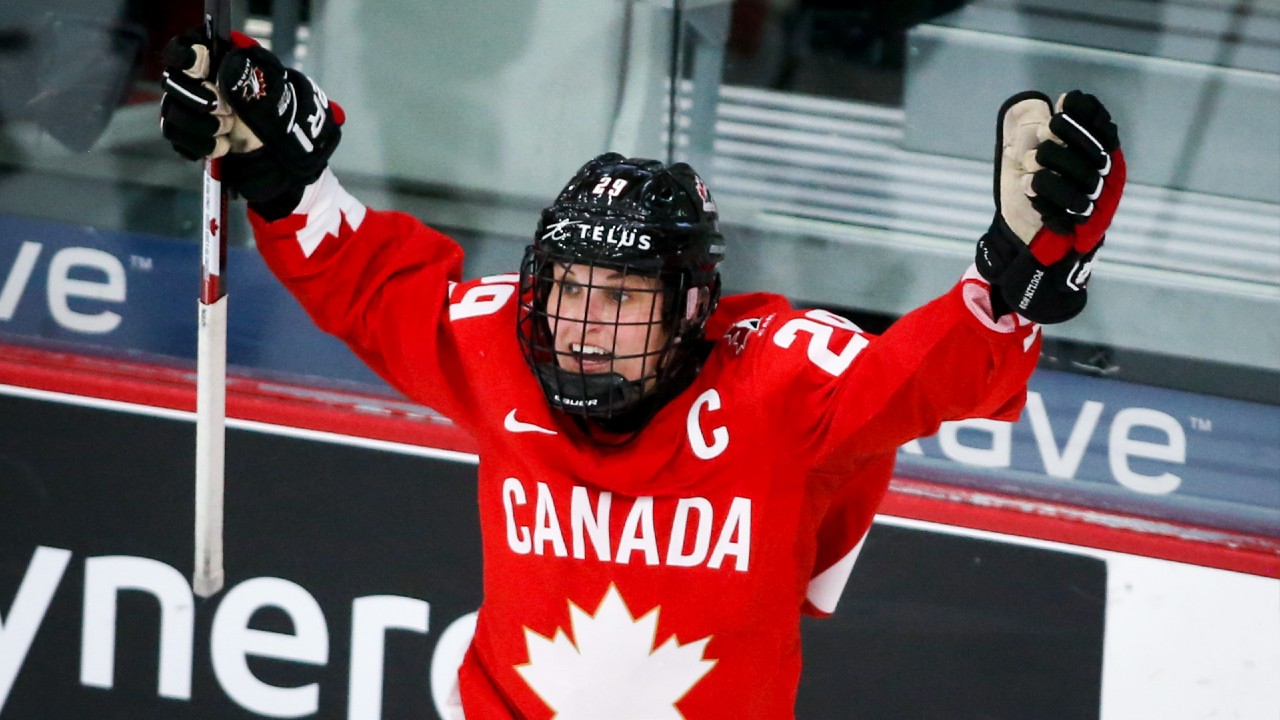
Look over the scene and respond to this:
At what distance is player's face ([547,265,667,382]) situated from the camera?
1.91 metres

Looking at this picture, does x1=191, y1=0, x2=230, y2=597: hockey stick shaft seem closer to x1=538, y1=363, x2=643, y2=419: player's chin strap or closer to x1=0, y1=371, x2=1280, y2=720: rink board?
x1=538, y1=363, x2=643, y2=419: player's chin strap

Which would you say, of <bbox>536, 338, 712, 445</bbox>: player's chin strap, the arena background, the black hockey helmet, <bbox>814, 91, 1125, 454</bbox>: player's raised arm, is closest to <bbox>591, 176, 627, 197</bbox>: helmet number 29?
the black hockey helmet

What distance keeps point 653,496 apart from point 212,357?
2.10ft

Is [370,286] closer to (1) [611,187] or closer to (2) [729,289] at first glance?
(1) [611,187]

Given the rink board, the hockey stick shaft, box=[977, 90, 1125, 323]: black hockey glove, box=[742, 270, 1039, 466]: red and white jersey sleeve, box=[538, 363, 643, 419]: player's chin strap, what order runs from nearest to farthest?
box=[977, 90, 1125, 323]: black hockey glove
box=[742, 270, 1039, 466]: red and white jersey sleeve
box=[538, 363, 643, 419]: player's chin strap
the hockey stick shaft
the rink board

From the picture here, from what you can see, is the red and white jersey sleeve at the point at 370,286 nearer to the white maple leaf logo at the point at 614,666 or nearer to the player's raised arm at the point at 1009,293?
the white maple leaf logo at the point at 614,666

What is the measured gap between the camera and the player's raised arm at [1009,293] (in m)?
1.58

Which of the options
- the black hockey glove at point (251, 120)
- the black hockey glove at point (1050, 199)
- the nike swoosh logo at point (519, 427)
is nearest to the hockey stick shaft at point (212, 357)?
the black hockey glove at point (251, 120)

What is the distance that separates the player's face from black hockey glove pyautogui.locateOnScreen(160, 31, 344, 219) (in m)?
0.39

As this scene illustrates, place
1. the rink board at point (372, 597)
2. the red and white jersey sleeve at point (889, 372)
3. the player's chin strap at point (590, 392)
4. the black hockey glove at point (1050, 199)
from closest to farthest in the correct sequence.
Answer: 1. the black hockey glove at point (1050, 199)
2. the red and white jersey sleeve at point (889, 372)
3. the player's chin strap at point (590, 392)
4. the rink board at point (372, 597)

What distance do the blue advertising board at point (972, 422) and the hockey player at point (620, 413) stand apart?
86cm

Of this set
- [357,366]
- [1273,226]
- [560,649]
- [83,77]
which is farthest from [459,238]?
[1273,226]

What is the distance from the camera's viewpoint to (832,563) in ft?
7.15

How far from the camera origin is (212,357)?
212 centimetres
